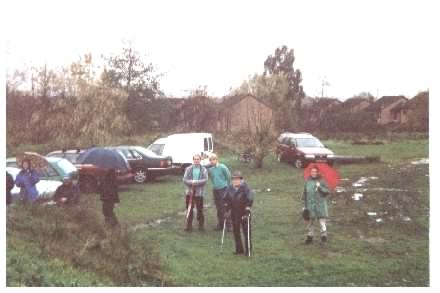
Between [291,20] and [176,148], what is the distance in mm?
2815

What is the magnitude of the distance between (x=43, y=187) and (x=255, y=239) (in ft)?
11.1

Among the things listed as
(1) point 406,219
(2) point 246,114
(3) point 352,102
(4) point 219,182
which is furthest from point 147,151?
(1) point 406,219

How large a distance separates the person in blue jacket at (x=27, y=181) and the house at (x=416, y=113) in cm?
565

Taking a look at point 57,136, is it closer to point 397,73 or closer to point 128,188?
point 128,188

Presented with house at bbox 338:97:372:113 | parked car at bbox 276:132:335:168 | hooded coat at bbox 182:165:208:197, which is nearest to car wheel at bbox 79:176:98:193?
hooded coat at bbox 182:165:208:197

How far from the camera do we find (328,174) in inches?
331

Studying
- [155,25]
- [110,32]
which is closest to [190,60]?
[155,25]

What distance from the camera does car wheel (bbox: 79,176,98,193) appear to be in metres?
8.50

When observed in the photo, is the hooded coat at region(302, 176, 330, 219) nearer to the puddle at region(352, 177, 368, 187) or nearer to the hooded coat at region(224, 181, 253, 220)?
the puddle at region(352, 177, 368, 187)

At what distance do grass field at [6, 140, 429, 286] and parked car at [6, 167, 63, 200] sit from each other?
0.24 metres

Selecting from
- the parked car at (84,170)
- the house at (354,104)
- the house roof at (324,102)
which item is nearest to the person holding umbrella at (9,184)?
the parked car at (84,170)

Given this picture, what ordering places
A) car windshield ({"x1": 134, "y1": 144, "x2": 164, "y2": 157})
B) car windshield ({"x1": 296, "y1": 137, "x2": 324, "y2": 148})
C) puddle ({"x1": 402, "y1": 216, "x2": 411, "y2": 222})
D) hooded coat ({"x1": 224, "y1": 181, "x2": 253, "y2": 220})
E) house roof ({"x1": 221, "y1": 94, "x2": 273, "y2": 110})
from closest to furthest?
hooded coat ({"x1": 224, "y1": 181, "x2": 253, "y2": 220}) < puddle ({"x1": 402, "y1": 216, "x2": 411, "y2": 222}) < car windshield ({"x1": 296, "y1": 137, "x2": 324, "y2": 148}) < house roof ({"x1": 221, "y1": 94, "x2": 273, "y2": 110}) < car windshield ({"x1": 134, "y1": 144, "x2": 164, "y2": 157})

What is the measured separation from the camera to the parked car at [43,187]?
27.4 ft

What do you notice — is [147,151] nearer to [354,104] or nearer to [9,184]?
[9,184]
